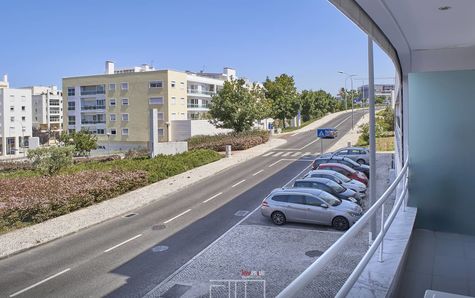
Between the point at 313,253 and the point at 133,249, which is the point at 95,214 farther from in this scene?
the point at 313,253

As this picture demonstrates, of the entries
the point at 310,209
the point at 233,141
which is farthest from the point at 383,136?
the point at 310,209

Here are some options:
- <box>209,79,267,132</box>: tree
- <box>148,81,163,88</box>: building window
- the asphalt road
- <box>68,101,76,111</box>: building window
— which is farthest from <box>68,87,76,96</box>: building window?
the asphalt road

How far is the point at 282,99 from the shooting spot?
2517 inches

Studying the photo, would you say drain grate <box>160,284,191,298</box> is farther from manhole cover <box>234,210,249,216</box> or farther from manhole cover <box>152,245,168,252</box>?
manhole cover <box>234,210,249,216</box>

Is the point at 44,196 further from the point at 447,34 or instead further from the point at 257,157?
the point at 257,157

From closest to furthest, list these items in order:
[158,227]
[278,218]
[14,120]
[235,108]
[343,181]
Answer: [278,218] < [158,227] < [343,181] < [235,108] < [14,120]

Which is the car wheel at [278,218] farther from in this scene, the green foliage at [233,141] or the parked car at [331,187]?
the green foliage at [233,141]

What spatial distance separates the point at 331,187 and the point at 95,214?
10085 mm

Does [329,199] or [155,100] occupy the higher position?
[155,100]

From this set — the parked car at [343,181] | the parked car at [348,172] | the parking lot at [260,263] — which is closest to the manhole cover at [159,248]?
the parking lot at [260,263]

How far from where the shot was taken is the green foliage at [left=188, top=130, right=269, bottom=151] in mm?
41188

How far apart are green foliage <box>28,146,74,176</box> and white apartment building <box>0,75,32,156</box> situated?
5230 centimetres

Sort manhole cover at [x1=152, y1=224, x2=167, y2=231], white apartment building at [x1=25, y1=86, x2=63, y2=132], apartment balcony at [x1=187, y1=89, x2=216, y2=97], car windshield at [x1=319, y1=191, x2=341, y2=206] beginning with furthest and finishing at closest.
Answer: white apartment building at [x1=25, y1=86, x2=63, y2=132] < apartment balcony at [x1=187, y1=89, x2=216, y2=97] < manhole cover at [x1=152, y1=224, x2=167, y2=231] < car windshield at [x1=319, y1=191, x2=341, y2=206]

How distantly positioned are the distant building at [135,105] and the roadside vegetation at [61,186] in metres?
27.4
